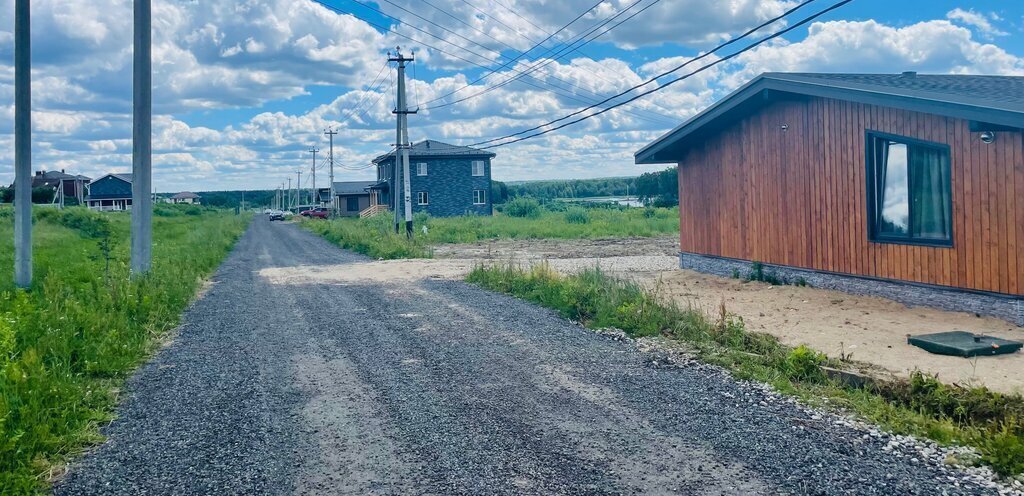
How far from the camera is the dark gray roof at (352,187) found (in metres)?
79.0

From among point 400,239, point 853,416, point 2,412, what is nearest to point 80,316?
point 2,412

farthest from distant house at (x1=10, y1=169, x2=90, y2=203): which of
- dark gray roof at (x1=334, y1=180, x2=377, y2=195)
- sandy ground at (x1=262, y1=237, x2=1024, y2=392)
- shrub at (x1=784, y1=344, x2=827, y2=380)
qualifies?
shrub at (x1=784, y1=344, x2=827, y2=380)

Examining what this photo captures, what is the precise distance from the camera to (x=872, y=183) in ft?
39.8

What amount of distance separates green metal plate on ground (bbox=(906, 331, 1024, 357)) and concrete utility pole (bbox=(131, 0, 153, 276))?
1207 centimetres

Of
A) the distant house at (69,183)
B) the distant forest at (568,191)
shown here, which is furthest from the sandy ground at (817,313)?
the distant house at (69,183)

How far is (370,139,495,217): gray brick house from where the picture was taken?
189 ft

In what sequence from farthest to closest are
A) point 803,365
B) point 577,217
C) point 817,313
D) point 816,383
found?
point 577,217 → point 817,313 → point 803,365 → point 816,383

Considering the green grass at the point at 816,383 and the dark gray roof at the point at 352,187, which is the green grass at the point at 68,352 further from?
the dark gray roof at the point at 352,187

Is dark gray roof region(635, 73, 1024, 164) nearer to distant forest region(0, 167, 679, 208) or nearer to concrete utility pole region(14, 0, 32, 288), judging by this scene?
concrete utility pole region(14, 0, 32, 288)

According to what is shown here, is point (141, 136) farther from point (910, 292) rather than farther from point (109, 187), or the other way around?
point (109, 187)

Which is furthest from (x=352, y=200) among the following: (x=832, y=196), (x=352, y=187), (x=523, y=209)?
(x=832, y=196)

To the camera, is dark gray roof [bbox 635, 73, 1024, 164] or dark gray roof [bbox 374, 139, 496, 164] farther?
dark gray roof [bbox 374, 139, 496, 164]

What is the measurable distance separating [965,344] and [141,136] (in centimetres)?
1300

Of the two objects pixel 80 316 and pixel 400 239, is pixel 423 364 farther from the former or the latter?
pixel 400 239
